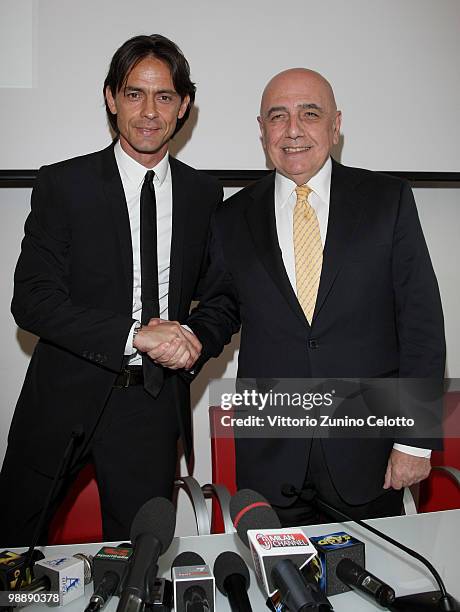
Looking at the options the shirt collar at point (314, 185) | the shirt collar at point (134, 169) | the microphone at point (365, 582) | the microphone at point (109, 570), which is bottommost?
the microphone at point (365, 582)

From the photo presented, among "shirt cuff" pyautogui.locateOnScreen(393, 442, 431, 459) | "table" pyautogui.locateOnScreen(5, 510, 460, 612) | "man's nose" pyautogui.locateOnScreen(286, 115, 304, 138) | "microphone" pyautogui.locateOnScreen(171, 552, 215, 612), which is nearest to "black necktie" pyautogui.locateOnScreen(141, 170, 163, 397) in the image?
"man's nose" pyautogui.locateOnScreen(286, 115, 304, 138)

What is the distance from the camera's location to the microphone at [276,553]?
1092 mm

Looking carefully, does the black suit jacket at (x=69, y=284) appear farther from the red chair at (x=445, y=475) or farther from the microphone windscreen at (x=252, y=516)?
the red chair at (x=445, y=475)

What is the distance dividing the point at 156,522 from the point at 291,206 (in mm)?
1237

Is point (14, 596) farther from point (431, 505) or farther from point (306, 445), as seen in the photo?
point (431, 505)

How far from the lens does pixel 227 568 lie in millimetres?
1366

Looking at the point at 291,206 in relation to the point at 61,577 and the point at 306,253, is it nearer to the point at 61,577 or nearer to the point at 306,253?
the point at 306,253

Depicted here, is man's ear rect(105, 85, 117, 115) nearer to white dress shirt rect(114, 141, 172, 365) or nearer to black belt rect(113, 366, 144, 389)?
white dress shirt rect(114, 141, 172, 365)

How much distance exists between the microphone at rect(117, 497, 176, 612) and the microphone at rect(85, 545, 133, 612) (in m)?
0.11

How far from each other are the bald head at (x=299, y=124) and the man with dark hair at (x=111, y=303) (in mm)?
332

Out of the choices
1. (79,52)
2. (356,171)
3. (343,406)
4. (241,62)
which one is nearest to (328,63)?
(241,62)

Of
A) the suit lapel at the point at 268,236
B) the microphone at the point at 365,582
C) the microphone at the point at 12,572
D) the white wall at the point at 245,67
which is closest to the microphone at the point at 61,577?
the microphone at the point at 12,572

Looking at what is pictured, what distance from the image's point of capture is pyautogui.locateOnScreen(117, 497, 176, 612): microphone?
1014mm

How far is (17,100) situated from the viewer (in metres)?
2.62
